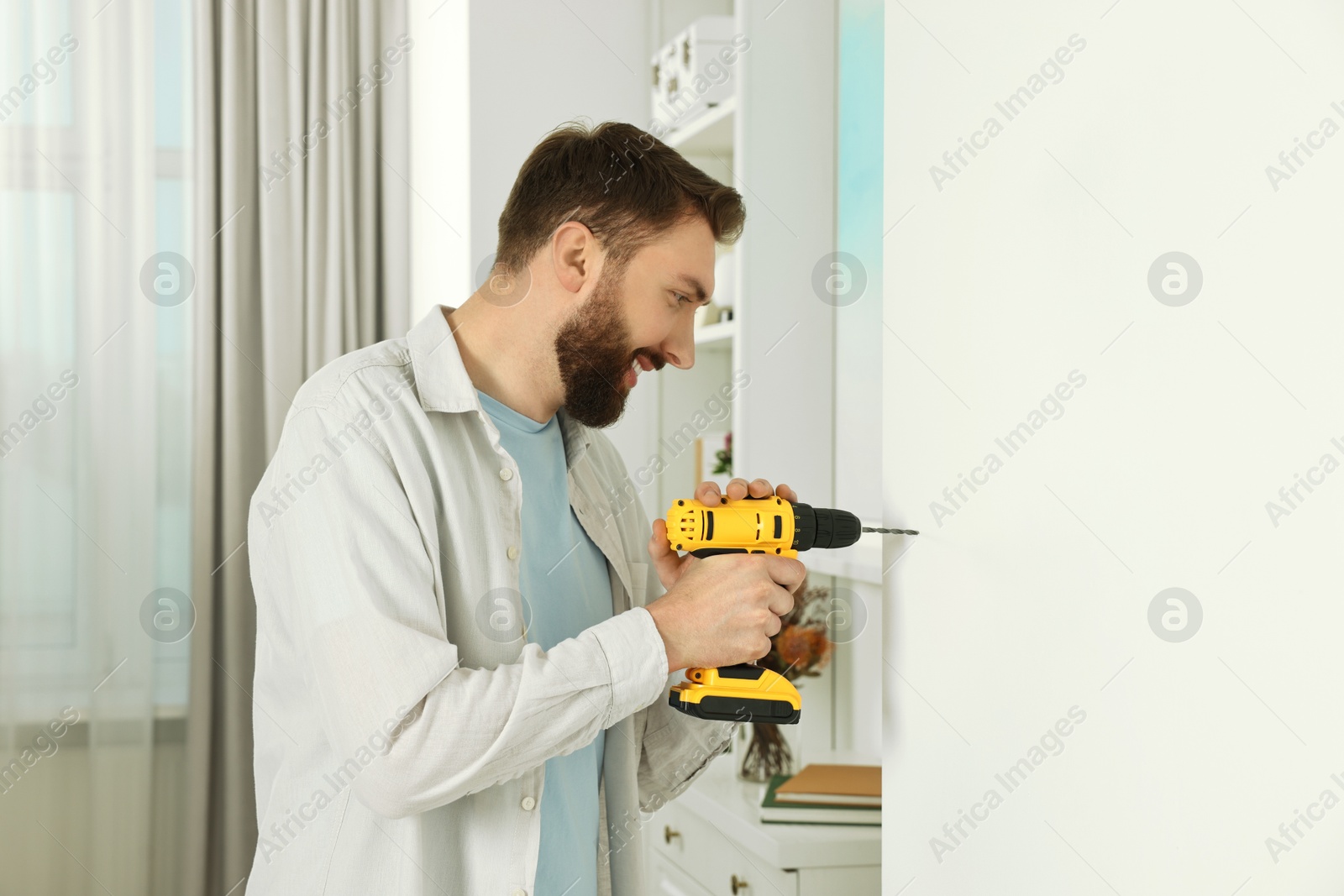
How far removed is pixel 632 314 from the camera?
1.23m

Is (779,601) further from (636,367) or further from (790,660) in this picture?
(790,660)

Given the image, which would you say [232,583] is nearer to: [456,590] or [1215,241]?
[456,590]

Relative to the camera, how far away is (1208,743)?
61 centimetres

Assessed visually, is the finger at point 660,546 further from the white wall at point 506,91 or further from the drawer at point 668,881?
the white wall at point 506,91

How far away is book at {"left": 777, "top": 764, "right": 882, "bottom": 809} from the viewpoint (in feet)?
5.76

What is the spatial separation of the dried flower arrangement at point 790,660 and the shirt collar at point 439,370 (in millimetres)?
1075

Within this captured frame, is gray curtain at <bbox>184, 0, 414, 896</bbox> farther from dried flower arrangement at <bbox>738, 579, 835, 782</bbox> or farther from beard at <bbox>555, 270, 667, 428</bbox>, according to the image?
beard at <bbox>555, 270, 667, 428</bbox>

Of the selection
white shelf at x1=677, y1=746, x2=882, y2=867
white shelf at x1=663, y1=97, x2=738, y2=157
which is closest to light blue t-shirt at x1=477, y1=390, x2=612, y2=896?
white shelf at x1=677, y1=746, x2=882, y2=867

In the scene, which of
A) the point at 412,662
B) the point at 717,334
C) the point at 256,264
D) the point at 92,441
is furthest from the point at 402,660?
the point at 256,264

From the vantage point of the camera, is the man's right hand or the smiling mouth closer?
the man's right hand

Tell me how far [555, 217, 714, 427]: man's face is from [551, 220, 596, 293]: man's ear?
21 millimetres

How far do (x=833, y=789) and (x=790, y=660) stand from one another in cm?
35

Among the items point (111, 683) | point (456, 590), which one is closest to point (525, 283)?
point (456, 590)

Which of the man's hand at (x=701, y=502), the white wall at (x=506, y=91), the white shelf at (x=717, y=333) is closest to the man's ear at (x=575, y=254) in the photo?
the man's hand at (x=701, y=502)
